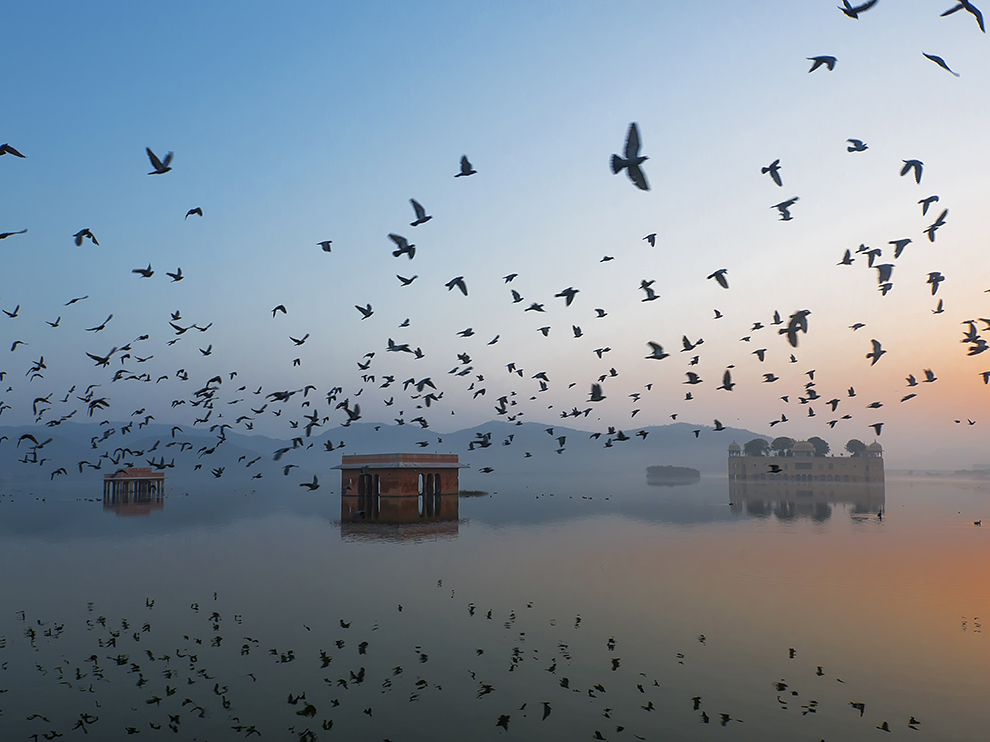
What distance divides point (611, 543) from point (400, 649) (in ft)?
149

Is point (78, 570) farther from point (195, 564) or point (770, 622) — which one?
point (770, 622)

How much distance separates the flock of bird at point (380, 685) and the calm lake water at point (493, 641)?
0.34 feet

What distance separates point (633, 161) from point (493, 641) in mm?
23577

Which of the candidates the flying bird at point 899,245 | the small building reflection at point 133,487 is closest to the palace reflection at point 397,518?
the small building reflection at point 133,487

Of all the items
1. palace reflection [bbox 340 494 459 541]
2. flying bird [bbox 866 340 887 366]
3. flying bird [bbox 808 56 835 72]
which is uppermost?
flying bird [bbox 808 56 835 72]

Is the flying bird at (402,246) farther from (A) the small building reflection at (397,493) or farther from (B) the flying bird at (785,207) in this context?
(A) the small building reflection at (397,493)

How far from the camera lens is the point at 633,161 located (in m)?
13.5

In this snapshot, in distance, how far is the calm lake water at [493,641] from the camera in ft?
67.8

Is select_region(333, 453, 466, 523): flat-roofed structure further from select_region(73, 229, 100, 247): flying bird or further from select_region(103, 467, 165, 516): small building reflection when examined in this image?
select_region(73, 229, 100, 247): flying bird

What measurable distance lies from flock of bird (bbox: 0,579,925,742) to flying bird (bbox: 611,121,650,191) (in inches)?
622

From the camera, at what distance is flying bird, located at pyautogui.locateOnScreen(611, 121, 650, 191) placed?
13094 mm

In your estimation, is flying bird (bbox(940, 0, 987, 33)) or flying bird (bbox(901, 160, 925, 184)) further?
flying bird (bbox(901, 160, 925, 184))

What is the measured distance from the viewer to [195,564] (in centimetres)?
5362

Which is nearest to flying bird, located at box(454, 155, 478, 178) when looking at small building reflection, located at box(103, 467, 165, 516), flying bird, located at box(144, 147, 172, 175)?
flying bird, located at box(144, 147, 172, 175)
